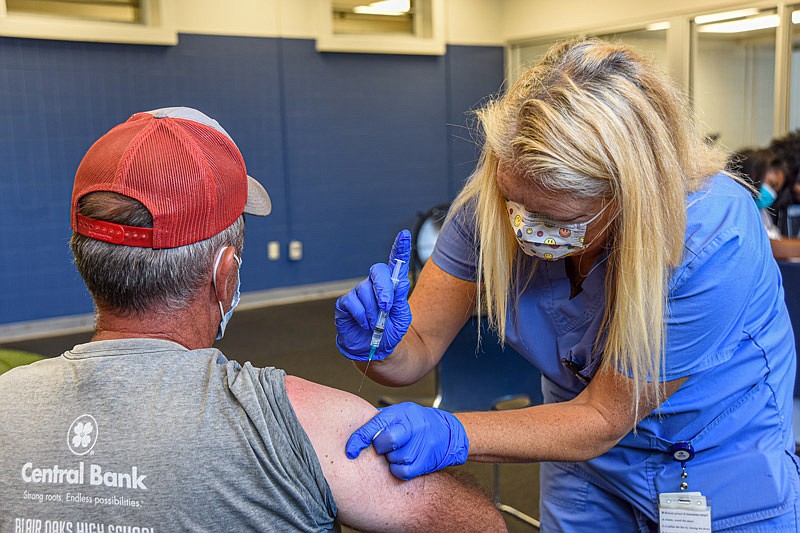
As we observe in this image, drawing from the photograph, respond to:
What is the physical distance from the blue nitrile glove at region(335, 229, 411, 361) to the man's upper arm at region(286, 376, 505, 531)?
225 mm

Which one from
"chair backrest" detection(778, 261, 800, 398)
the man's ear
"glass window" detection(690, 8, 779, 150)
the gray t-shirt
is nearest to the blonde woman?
the gray t-shirt

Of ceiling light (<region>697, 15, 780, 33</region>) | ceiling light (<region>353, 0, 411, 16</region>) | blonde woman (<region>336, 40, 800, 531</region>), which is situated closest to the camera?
blonde woman (<region>336, 40, 800, 531</region>)

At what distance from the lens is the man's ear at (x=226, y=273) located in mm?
922

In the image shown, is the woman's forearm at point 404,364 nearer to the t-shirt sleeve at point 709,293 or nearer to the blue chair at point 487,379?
the t-shirt sleeve at point 709,293

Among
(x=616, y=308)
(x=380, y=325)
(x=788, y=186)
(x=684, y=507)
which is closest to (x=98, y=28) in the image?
(x=788, y=186)

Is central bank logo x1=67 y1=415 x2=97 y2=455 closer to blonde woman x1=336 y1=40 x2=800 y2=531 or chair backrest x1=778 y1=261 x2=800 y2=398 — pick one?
blonde woman x1=336 y1=40 x2=800 y2=531

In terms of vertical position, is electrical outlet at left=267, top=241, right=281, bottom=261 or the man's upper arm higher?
the man's upper arm

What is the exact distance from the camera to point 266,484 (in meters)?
0.83

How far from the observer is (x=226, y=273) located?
0.93 metres

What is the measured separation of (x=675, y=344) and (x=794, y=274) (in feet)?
4.40

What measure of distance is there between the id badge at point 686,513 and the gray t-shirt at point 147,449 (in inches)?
25.8

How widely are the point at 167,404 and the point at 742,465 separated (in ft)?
2.94

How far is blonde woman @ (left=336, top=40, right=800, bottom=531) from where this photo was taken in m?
1.04

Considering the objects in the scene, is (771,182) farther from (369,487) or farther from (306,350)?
(369,487)
